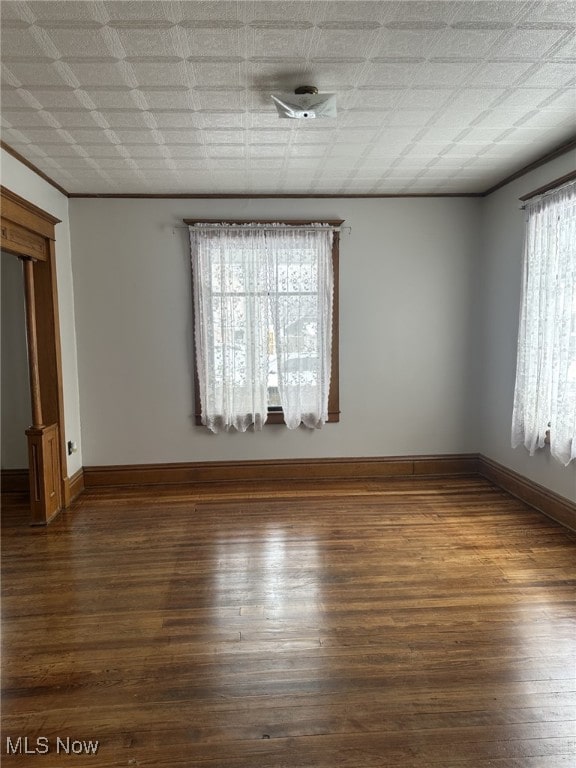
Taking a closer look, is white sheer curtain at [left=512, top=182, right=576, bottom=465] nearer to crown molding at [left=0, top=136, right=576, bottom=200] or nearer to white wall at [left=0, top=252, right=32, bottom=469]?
crown molding at [left=0, top=136, right=576, bottom=200]

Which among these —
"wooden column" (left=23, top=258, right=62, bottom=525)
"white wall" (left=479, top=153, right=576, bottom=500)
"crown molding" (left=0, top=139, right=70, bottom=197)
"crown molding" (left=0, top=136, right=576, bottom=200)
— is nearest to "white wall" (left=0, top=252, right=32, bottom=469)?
"wooden column" (left=23, top=258, right=62, bottom=525)

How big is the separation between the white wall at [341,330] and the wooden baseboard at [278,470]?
86 millimetres

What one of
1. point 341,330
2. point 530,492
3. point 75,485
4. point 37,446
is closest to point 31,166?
point 37,446

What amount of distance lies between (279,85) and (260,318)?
2318mm

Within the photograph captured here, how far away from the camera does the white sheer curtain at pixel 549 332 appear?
349 cm

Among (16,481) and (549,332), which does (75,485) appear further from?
(549,332)

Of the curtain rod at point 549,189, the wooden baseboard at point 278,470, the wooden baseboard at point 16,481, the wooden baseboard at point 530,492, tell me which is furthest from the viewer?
the wooden baseboard at point 278,470

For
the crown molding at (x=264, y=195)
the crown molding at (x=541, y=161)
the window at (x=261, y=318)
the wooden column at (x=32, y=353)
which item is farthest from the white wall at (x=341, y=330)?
the wooden column at (x=32, y=353)

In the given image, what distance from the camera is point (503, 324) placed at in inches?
179

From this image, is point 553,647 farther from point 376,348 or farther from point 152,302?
point 152,302

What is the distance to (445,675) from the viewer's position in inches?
85.2

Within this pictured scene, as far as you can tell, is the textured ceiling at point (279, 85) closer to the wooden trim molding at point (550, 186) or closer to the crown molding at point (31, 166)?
the crown molding at point (31, 166)

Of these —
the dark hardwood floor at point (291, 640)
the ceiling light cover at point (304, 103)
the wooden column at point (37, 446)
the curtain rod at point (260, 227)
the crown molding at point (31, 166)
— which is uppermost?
the crown molding at point (31, 166)

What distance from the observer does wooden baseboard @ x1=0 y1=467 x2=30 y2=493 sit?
4.67 metres
